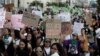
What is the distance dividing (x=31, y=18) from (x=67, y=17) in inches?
68.9

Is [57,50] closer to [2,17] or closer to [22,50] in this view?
[22,50]

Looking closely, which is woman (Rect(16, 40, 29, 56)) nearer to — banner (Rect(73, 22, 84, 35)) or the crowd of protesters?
the crowd of protesters

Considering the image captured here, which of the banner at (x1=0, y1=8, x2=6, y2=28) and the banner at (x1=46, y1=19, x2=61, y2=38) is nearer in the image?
the banner at (x1=0, y1=8, x2=6, y2=28)

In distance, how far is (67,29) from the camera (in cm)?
1316

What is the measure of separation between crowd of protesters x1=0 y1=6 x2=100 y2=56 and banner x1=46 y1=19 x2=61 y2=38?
5.9 inches

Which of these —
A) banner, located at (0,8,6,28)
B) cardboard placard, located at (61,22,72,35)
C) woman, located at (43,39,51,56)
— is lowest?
woman, located at (43,39,51,56)

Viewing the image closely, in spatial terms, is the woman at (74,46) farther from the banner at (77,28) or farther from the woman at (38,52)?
the woman at (38,52)

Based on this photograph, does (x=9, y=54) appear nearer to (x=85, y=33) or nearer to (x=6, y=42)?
(x=6, y=42)

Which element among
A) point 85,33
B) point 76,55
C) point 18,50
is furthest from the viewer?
point 85,33

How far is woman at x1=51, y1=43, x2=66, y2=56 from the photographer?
12266 mm

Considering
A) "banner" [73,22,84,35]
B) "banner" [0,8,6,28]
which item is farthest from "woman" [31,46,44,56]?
"banner" [73,22,84,35]

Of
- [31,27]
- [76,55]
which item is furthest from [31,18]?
[76,55]

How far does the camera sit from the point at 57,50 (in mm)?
12312

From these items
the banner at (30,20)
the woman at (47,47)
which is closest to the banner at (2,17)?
the banner at (30,20)
